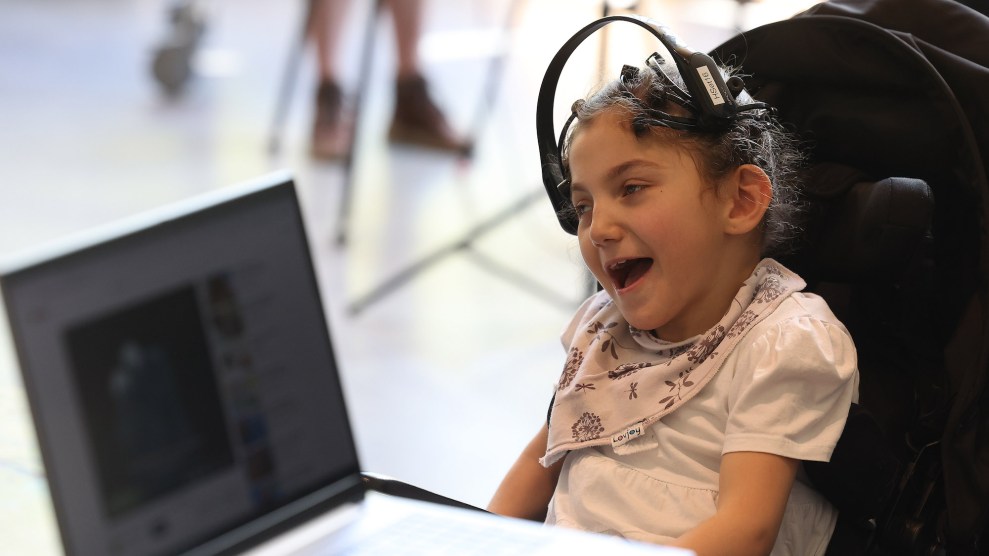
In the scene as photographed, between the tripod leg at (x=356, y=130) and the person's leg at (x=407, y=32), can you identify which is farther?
the person's leg at (x=407, y=32)

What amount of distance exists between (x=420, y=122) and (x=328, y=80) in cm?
32

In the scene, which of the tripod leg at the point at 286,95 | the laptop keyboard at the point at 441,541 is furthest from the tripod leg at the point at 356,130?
the laptop keyboard at the point at 441,541

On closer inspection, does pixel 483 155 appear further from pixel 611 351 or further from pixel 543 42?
pixel 611 351

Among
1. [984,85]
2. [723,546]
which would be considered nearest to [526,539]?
[723,546]

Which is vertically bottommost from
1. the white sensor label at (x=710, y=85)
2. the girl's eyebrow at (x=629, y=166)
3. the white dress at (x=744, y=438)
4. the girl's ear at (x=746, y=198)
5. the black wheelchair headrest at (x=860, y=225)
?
the white dress at (x=744, y=438)

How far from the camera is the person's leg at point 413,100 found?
11.5ft

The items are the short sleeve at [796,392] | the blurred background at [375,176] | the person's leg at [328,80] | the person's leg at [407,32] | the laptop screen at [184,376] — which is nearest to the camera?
the laptop screen at [184,376]

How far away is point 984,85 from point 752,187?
24cm

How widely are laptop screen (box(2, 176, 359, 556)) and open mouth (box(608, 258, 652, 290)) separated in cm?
35

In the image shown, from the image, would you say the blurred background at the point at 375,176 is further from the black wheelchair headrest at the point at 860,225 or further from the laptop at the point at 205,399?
the laptop at the point at 205,399

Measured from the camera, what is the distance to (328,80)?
143 inches

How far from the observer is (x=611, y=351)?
4.03 ft

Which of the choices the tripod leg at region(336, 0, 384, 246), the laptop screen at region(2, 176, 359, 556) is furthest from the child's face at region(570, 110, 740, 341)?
the tripod leg at region(336, 0, 384, 246)

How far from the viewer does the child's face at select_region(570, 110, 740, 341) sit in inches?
44.1
